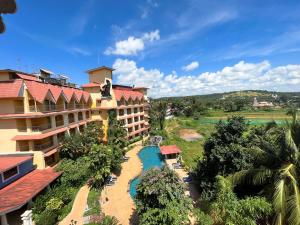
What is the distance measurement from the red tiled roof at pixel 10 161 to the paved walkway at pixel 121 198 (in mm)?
9510

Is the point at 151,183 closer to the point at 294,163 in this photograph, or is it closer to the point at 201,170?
the point at 201,170

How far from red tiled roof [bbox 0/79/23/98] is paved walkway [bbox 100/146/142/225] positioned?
1534 cm

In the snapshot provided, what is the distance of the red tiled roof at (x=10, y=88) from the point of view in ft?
78.4

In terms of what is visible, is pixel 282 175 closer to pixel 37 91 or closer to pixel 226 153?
pixel 226 153

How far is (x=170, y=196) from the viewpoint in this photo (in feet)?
51.8

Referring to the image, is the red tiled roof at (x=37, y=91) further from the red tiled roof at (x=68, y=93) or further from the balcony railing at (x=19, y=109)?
the red tiled roof at (x=68, y=93)

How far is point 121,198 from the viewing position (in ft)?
75.7

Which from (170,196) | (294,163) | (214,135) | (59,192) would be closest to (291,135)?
(294,163)

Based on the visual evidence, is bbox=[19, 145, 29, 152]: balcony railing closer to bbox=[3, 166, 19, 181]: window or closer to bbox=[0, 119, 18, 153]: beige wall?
bbox=[0, 119, 18, 153]: beige wall

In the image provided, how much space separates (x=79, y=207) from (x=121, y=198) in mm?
4419

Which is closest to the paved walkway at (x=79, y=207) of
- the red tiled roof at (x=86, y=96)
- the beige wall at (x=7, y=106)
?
the beige wall at (x=7, y=106)

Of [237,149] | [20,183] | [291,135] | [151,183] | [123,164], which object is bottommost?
[123,164]

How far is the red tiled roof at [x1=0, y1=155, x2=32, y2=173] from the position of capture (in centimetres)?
2053

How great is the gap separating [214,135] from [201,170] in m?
4.38
